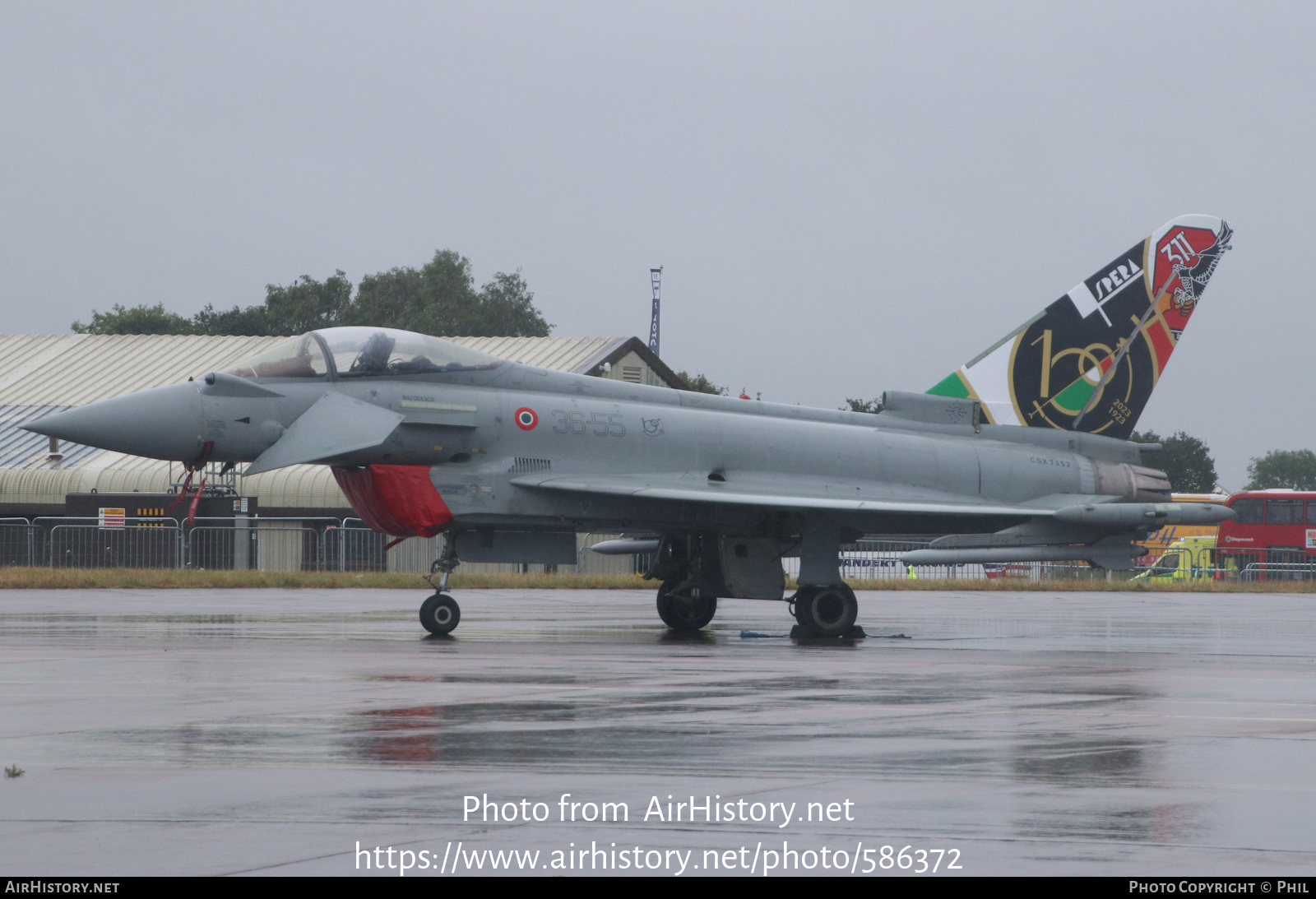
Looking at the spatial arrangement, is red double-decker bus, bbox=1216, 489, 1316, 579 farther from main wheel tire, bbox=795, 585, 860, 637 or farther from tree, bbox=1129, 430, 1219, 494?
tree, bbox=1129, 430, 1219, 494

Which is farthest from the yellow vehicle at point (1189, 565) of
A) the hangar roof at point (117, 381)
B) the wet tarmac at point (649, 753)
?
the wet tarmac at point (649, 753)

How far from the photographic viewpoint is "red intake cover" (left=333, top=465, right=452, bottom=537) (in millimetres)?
16422

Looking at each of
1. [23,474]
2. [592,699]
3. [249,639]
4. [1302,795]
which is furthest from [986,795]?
[23,474]

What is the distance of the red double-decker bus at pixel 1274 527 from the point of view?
47.2 m

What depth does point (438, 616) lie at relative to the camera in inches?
633

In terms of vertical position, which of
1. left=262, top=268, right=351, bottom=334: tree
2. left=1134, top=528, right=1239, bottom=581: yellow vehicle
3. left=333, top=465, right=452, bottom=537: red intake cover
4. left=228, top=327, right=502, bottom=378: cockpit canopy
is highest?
left=262, top=268, right=351, bottom=334: tree

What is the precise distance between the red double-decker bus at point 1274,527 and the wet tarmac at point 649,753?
112ft

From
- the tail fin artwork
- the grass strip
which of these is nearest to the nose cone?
the tail fin artwork

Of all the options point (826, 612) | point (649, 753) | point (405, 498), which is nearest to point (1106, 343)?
point (826, 612)

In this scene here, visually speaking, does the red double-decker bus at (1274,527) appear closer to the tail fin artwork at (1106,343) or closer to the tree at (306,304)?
the tail fin artwork at (1106,343)

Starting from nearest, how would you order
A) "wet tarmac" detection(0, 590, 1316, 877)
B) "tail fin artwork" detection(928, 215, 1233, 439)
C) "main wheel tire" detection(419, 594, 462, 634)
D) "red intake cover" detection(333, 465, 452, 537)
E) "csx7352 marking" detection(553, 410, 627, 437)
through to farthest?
"wet tarmac" detection(0, 590, 1316, 877) < "main wheel tire" detection(419, 594, 462, 634) < "red intake cover" detection(333, 465, 452, 537) < "csx7352 marking" detection(553, 410, 627, 437) < "tail fin artwork" detection(928, 215, 1233, 439)

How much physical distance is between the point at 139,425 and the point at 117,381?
128 feet

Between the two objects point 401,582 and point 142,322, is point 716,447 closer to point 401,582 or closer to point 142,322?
point 401,582

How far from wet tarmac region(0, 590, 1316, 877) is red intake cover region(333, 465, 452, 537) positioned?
4.74 feet
